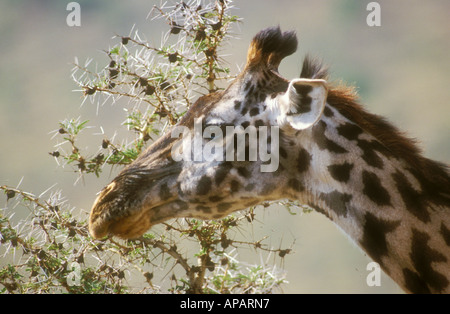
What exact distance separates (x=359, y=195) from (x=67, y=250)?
62.8 inches

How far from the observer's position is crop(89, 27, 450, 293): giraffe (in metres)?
2.29

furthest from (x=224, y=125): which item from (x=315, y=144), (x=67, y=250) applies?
(x=67, y=250)

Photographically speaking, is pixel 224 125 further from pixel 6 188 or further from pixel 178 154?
pixel 6 188

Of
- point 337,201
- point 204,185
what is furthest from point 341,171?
point 204,185

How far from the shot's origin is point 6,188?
2.94 meters

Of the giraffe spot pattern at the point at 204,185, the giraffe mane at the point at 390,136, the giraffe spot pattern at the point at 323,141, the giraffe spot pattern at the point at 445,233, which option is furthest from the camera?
the giraffe spot pattern at the point at 204,185

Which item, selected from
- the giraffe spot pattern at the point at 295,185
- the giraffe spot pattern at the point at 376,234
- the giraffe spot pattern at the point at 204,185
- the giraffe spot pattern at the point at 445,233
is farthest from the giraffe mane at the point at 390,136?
the giraffe spot pattern at the point at 204,185

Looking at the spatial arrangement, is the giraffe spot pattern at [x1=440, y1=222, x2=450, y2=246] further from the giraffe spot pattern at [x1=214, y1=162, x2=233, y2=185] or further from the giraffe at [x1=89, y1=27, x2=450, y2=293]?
the giraffe spot pattern at [x1=214, y1=162, x2=233, y2=185]

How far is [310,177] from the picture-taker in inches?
98.3

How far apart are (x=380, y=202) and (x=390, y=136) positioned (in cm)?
32

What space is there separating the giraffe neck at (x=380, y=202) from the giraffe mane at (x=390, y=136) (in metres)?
0.01

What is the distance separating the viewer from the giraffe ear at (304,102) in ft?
7.52

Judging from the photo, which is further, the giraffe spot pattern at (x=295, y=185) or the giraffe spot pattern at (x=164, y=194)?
the giraffe spot pattern at (x=164, y=194)

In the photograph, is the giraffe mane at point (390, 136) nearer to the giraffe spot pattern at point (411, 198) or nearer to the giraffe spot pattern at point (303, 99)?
the giraffe spot pattern at point (411, 198)
